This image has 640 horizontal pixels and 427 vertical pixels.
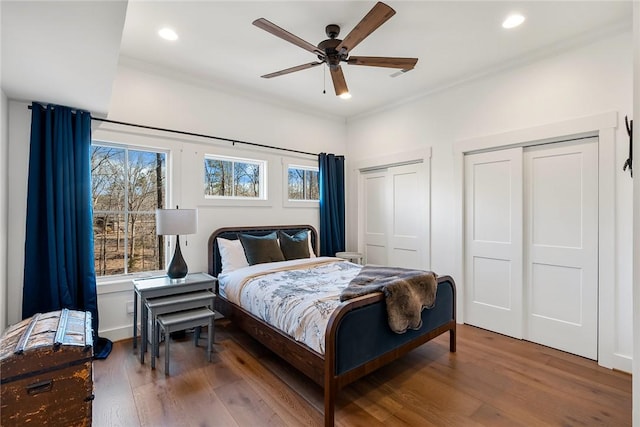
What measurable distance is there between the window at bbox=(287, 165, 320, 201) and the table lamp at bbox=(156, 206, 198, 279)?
1.79 meters

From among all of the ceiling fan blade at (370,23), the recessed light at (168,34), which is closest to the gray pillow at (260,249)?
the recessed light at (168,34)

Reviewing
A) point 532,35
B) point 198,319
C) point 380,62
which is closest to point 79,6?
point 380,62

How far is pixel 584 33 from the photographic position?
2688 mm

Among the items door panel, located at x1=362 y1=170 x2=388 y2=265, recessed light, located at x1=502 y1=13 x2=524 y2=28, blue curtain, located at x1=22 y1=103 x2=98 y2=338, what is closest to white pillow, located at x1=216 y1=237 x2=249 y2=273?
blue curtain, located at x1=22 y1=103 x2=98 y2=338

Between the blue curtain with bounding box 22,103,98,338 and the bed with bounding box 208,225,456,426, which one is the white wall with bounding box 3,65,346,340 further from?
the bed with bounding box 208,225,456,426

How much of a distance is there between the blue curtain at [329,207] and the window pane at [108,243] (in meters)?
2.67

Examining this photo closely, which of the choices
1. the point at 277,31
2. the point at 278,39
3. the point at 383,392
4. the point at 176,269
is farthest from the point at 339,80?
the point at 383,392

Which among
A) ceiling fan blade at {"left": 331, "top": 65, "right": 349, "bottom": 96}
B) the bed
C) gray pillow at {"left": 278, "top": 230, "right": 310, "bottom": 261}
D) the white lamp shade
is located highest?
ceiling fan blade at {"left": 331, "top": 65, "right": 349, "bottom": 96}

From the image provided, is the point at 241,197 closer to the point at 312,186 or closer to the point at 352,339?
the point at 312,186

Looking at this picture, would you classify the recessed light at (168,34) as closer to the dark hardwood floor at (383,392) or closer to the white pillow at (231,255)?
the white pillow at (231,255)

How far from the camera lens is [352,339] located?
6.50 feet

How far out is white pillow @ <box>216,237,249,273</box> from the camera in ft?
11.5

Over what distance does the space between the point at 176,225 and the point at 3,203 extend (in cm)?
131

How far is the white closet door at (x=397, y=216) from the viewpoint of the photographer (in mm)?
4078
